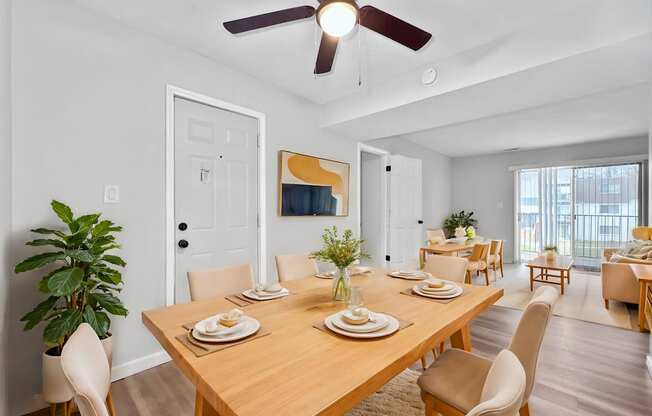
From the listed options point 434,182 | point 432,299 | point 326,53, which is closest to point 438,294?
point 432,299

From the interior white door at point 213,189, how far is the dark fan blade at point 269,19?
120 centimetres

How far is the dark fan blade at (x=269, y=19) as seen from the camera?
1607 millimetres

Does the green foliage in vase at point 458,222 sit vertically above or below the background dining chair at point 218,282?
above

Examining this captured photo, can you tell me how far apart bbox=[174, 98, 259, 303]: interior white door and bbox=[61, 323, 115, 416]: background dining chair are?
1.52 metres

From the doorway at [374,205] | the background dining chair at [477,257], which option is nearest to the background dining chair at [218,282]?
the doorway at [374,205]

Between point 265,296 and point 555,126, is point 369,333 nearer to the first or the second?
point 265,296

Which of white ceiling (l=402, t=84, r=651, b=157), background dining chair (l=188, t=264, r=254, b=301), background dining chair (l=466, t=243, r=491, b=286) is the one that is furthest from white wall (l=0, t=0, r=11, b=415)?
white ceiling (l=402, t=84, r=651, b=157)

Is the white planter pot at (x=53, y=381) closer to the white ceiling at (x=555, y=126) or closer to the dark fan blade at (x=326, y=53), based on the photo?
the dark fan blade at (x=326, y=53)

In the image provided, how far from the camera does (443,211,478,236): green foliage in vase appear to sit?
23.6 ft

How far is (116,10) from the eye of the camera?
7.04 feet

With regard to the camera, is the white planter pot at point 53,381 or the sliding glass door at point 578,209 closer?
the white planter pot at point 53,381

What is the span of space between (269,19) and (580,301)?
4810 millimetres

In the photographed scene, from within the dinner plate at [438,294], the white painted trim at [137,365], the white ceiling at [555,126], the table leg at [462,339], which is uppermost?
the white ceiling at [555,126]

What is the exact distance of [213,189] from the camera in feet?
9.18
